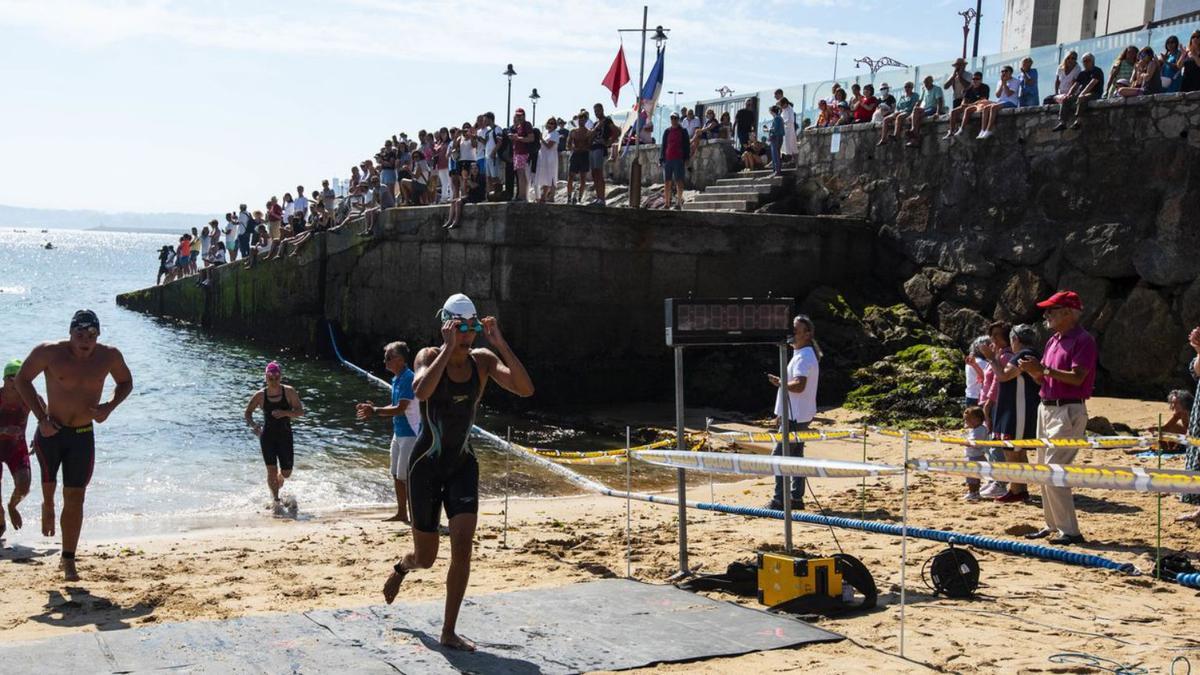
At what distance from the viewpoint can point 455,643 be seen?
6020mm

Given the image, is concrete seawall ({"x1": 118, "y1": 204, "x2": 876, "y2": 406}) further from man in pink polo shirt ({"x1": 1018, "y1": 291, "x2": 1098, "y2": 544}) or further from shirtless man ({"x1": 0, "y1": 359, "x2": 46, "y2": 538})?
man in pink polo shirt ({"x1": 1018, "y1": 291, "x2": 1098, "y2": 544})

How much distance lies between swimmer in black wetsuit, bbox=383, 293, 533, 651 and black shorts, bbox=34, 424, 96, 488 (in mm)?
2958

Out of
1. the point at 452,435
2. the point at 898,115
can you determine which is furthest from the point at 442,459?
the point at 898,115

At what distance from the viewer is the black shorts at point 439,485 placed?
6.25 metres

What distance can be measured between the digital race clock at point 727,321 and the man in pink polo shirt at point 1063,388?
212 cm

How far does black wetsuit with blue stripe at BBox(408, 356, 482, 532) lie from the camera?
6285 mm

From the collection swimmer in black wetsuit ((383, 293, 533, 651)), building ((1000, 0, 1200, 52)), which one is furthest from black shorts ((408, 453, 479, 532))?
building ((1000, 0, 1200, 52))

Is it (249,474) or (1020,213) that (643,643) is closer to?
(249,474)

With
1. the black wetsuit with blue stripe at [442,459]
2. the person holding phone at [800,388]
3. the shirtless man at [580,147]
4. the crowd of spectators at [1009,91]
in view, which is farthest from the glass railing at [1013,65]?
the black wetsuit with blue stripe at [442,459]

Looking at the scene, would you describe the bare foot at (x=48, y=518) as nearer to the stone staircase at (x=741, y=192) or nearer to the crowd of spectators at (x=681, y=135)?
the crowd of spectators at (x=681, y=135)

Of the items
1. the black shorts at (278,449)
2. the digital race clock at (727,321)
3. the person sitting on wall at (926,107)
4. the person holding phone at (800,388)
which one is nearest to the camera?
the digital race clock at (727,321)

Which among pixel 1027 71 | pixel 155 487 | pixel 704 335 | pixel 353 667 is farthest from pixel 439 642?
pixel 1027 71

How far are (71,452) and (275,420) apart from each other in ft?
13.3

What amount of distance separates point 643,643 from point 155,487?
934 cm
